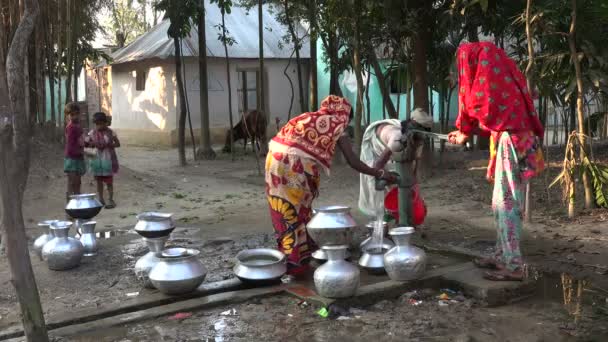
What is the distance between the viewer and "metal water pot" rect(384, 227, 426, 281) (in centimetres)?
421

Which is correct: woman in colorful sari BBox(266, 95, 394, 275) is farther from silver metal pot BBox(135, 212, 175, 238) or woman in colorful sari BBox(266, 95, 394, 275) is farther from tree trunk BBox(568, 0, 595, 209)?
tree trunk BBox(568, 0, 595, 209)

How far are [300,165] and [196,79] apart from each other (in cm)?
1313

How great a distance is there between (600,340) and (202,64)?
37.7ft

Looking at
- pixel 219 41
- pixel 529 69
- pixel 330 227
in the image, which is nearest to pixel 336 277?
pixel 330 227

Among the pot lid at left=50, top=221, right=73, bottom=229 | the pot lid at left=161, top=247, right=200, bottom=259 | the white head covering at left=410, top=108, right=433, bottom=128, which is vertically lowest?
the pot lid at left=161, top=247, right=200, bottom=259

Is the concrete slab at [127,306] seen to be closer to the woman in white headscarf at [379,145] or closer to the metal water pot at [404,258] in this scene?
the metal water pot at [404,258]

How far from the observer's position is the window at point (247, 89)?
17.9 m

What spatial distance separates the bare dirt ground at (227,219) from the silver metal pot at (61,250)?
76 millimetres

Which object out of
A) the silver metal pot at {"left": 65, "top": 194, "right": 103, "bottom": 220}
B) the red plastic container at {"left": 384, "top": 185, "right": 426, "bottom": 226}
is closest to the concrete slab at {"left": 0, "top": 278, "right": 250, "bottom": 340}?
the silver metal pot at {"left": 65, "top": 194, "right": 103, "bottom": 220}

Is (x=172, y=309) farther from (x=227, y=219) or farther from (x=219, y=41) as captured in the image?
(x=219, y=41)

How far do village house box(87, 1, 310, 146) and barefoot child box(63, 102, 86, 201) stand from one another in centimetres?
898

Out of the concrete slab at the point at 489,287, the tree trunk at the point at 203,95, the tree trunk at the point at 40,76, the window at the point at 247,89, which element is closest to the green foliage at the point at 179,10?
the tree trunk at the point at 203,95

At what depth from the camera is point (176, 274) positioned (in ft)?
13.4

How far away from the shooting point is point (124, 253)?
5.75 metres
